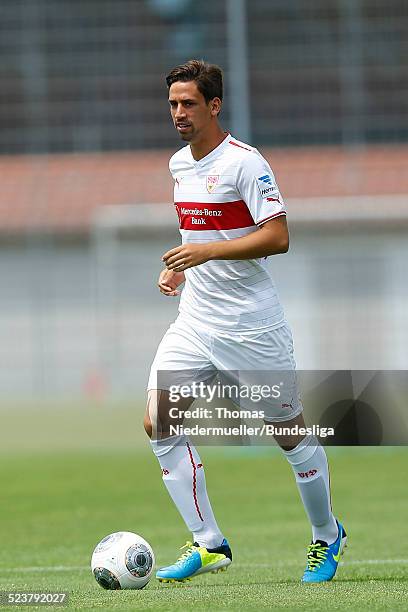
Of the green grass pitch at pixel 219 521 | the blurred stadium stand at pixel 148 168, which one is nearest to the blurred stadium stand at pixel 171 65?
the blurred stadium stand at pixel 148 168

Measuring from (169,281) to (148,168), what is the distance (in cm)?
2093

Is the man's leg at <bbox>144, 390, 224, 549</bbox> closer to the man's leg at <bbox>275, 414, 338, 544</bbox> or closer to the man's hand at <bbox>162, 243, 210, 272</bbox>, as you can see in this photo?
the man's leg at <bbox>275, 414, 338, 544</bbox>

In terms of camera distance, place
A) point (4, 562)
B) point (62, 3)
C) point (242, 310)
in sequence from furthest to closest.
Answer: point (62, 3) < point (4, 562) < point (242, 310)

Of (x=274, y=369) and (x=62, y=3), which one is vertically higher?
(x=62, y=3)

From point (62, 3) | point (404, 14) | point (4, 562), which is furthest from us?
point (62, 3)

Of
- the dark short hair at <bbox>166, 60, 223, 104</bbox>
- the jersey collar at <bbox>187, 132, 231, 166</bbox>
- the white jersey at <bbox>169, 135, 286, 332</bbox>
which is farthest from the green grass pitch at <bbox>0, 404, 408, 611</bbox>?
the dark short hair at <bbox>166, 60, 223, 104</bbox>

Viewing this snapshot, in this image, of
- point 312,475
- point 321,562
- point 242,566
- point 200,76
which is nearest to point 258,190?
point 200,76

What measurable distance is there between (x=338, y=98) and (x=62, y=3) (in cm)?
541

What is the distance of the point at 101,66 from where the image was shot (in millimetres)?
26844

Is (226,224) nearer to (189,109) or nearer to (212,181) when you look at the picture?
(212,181)

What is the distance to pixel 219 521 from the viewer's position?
10891mm

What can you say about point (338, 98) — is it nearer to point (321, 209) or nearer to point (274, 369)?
point (321, 209)

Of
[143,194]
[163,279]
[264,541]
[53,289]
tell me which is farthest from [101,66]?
[163,279]

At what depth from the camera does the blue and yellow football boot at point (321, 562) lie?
22.0 feet
